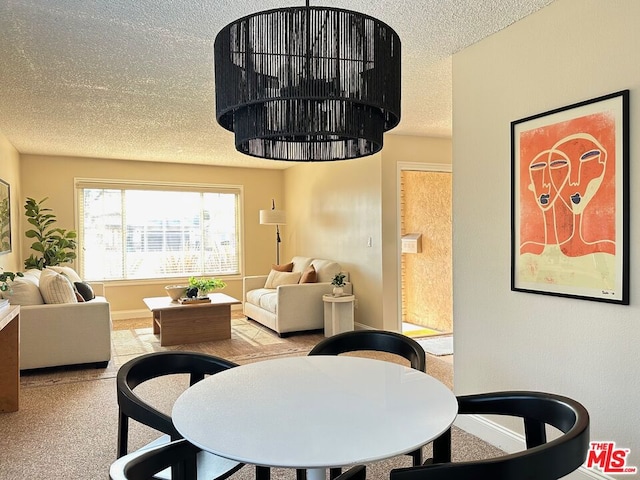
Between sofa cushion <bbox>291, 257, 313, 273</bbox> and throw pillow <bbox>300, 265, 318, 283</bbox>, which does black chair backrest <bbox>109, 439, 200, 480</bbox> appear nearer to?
throw pillow <bbox>300, 265, 318, 283</bbox>

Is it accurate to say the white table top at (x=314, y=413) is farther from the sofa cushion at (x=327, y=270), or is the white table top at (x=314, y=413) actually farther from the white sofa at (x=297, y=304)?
the sofa cushion at (x=327, y=270)

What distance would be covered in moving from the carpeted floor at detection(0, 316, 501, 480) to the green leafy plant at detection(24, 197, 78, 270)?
1.85 meters

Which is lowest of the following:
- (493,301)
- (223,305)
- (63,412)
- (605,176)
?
(63,412)

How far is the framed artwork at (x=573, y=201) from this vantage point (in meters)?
2.06

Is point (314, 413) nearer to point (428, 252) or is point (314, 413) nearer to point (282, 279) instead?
point (282, 279)

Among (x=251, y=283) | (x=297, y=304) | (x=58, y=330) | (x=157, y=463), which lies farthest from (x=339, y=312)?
(x=157, y=463)

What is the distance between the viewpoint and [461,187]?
2998 millimetres

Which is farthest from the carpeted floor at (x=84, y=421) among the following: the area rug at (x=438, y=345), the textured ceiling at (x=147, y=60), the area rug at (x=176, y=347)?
the textured ceiling at (x=147, y=60)

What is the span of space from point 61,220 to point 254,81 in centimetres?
632

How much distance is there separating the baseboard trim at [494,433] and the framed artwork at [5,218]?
486 cm

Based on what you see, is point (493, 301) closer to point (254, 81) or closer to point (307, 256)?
point (254, 81)

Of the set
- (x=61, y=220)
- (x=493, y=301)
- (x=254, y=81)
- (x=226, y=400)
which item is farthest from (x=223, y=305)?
(x=254, y=81)

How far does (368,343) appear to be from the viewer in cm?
250

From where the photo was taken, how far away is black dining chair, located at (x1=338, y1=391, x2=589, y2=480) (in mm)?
1119
